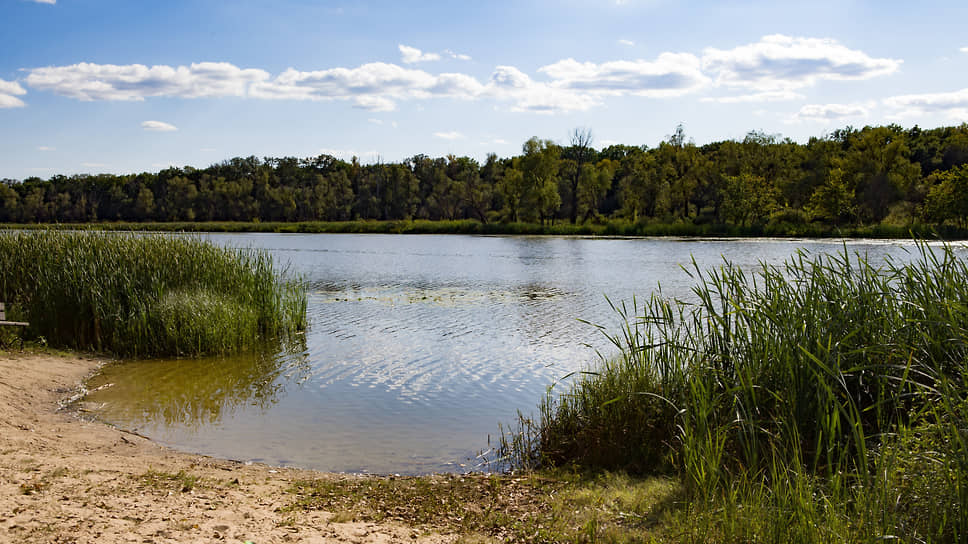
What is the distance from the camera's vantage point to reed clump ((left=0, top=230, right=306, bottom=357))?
12.9 meters

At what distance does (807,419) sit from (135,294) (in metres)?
11.8

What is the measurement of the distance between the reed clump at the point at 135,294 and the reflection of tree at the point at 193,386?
66 centimetres

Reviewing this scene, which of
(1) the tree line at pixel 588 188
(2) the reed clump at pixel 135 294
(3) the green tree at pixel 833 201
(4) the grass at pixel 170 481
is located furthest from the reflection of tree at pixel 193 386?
(3) the green tree at pixel 833 201

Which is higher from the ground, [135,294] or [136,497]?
[135,294]

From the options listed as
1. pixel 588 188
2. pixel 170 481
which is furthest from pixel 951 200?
pixel 170 481

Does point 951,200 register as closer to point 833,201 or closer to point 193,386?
point 833,201

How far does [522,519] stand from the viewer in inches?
209

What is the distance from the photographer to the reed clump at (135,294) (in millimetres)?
12945

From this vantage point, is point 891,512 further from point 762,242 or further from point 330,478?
point 762,242

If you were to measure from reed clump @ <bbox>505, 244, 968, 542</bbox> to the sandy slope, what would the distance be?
2207 mm

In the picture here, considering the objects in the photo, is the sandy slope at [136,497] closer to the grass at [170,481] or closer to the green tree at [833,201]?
the grass at [170,481]

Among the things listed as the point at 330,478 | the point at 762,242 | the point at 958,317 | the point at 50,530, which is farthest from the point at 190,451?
the point at 762,242

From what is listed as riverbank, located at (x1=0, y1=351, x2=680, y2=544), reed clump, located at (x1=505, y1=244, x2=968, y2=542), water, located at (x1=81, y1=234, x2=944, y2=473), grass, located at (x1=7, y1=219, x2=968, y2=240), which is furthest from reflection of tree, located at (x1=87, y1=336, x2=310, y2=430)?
grass, located at (x1=7, y1=219, x2=968, y2=240)

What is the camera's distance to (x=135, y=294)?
12992mm
